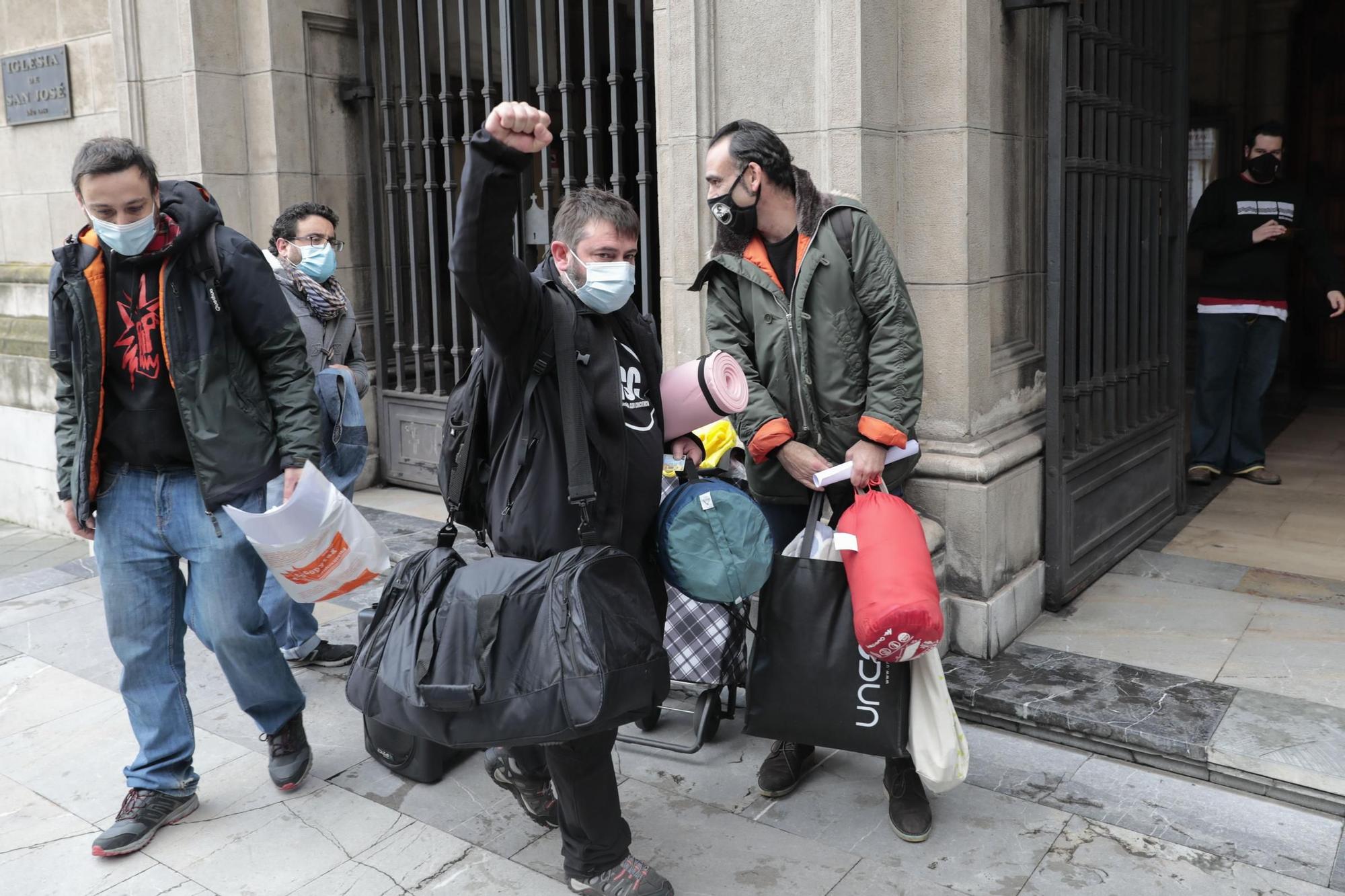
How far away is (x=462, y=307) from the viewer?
275 inches

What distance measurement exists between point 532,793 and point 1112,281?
349 centimetres

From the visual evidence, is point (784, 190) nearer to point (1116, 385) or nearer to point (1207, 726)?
point (1207, 726)

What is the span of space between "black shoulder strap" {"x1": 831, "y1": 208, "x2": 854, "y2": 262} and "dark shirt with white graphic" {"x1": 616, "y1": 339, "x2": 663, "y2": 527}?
2.50 feet

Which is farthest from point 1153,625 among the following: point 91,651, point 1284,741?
point 91,651

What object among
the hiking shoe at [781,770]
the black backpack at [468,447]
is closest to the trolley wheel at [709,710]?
the hiking shoe at [781,770]

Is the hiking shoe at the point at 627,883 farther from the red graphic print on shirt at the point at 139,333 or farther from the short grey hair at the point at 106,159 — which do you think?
the short grey hair at the point at 106,159

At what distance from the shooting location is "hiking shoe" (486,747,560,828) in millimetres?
3434

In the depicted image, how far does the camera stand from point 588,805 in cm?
295

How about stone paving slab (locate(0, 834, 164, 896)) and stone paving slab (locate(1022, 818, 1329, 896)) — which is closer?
stone paving slab (locate(1022, 818, 1329, 896))

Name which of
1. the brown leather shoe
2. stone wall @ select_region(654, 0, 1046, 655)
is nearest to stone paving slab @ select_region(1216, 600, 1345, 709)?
stone wall @ select_region(654, 0, 1046, 655)

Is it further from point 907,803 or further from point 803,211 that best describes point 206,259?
point 907,803

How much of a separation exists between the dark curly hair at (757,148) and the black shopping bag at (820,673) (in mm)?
1040

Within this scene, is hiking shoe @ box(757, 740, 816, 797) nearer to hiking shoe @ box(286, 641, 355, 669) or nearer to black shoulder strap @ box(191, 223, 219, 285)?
hiking shoe @ box(286, 641, 355, 669)

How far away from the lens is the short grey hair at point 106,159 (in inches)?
128
